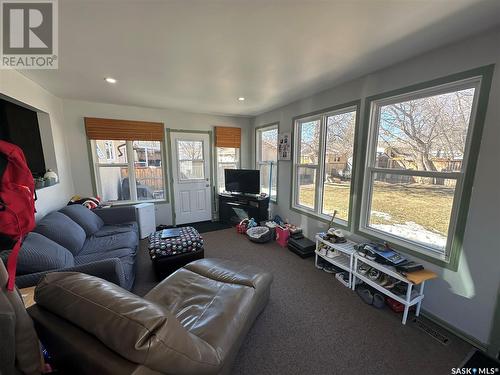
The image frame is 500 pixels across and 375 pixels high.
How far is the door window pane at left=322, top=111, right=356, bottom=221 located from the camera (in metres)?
2.65

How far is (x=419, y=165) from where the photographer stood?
1983 millimetres

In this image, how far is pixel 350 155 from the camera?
2623mm

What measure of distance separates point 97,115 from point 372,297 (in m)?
4.62

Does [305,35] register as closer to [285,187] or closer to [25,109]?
[285,187]

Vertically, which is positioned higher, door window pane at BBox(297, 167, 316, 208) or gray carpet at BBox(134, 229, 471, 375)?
door window pane at BBox(297, 167, 316, 208)

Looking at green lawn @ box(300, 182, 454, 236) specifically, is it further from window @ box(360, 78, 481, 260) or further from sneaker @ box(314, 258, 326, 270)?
sneaker @ box(314, 258, 326, 270)

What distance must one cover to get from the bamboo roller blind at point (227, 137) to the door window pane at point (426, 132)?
2854 millimetres

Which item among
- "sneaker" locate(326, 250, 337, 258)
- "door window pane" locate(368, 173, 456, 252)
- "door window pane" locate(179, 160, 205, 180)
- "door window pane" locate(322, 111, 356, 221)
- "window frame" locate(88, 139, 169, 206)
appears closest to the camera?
"door window pane" locate(368, 173, 456, 252)

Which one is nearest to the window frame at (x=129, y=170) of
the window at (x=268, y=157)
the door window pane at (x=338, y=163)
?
the window at (x=268, y=157)

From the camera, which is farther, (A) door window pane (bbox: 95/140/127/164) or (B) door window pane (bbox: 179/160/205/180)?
(B) door window pane (bbox: 179/160/205/180)

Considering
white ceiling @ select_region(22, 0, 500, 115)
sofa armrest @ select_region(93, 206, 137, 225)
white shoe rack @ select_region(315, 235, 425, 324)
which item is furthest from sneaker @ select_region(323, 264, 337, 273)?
sofa armrest @ select_region(93, 206, 137, 225)

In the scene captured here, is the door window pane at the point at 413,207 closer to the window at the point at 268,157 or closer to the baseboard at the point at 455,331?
the baseboard at the point at 455,331

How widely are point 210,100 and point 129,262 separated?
2.54m

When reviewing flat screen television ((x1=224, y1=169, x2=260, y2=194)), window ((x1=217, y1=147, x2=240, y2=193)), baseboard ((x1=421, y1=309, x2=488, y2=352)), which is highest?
window ((x1=217, y1=147, x2=240, y2=193))
